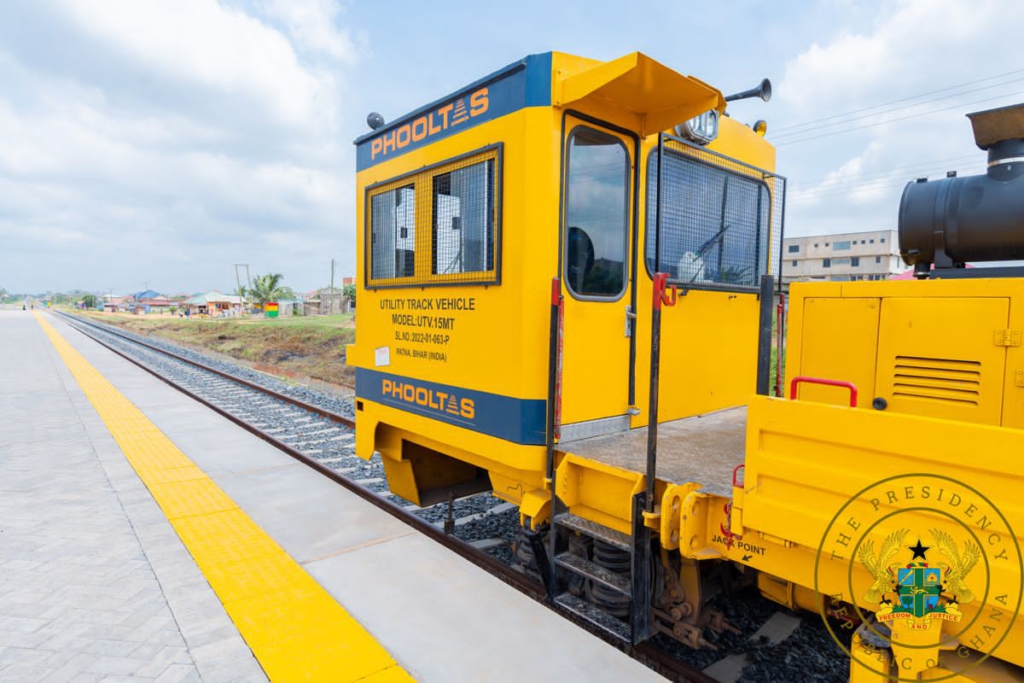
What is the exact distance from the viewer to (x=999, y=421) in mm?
2430

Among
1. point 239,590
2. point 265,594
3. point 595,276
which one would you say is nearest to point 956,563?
point 595,276

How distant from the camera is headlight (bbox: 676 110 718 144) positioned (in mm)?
4047

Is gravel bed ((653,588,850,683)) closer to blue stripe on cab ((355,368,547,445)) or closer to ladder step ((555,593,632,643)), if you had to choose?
ladder step ((555,593,632,643))

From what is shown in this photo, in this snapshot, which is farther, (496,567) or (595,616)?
(496,567)

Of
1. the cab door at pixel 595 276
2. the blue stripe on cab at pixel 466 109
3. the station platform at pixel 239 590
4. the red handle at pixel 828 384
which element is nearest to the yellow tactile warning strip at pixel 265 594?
the station platform at pixel 239 590

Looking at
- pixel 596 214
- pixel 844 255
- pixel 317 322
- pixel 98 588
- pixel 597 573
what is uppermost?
pixel 844 255

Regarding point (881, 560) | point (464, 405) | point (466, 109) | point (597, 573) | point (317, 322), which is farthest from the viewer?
point (317, 322)

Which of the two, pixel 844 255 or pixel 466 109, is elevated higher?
pixel 844 255

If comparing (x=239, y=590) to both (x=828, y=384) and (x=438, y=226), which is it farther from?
(x=828, y=384)

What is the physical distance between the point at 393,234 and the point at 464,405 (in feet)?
5.90

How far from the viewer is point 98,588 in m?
3.83

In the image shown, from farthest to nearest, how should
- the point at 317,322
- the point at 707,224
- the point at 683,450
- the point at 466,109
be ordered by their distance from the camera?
the point at 317,322, the point at 707,224, the point at 466,109, the point at 683,450

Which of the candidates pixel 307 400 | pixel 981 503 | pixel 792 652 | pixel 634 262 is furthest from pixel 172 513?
pixel 307 400

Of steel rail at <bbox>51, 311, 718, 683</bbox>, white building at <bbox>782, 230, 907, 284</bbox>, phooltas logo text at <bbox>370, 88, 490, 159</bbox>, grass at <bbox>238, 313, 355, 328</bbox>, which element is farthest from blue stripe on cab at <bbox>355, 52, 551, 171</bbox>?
white building at <bbox>782, 230, 907, 284</bbox>
